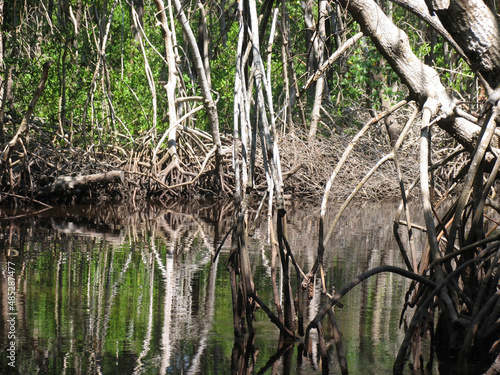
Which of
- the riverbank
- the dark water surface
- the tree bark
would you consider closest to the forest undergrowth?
the riverbank

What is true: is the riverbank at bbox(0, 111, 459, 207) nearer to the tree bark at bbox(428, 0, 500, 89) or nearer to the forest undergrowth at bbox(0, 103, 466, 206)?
the forest undergrowth at bbox(0, 103, 466, 206)

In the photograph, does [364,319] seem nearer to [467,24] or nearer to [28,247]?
[467,24]

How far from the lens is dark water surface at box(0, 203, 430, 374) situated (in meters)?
4.25

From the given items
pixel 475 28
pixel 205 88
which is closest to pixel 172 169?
pixel 205 88

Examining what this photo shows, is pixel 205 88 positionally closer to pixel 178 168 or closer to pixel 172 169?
pixel 178 168

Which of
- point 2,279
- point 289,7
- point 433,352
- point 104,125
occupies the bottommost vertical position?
point 433,352

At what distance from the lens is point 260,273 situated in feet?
22.9

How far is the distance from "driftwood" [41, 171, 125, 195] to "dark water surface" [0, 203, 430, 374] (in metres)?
2.87

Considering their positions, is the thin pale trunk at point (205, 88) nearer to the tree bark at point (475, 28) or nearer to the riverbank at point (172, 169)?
the riverbank at point (172, 169)

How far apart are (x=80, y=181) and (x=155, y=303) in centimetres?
816

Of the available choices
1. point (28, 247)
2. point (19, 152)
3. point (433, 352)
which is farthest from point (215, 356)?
point (19, 152)

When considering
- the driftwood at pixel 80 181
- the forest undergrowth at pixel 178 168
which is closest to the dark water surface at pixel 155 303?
the driftwood at pixel 80 181

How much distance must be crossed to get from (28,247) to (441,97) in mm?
4973

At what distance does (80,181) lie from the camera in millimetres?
13352
